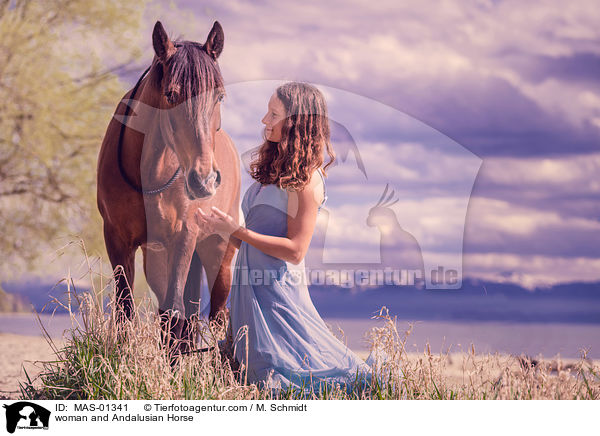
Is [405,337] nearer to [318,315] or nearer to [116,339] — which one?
[318,315]

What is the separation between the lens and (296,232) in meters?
3.42

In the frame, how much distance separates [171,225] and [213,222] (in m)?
1.20

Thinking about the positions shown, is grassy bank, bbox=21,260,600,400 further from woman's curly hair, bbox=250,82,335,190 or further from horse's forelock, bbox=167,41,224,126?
horse's forelock, bbox=167,41,224,126

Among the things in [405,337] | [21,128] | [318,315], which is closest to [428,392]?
[405,337]

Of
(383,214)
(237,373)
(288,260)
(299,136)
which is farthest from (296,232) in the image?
(383,214)

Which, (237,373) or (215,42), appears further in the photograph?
(215,42)

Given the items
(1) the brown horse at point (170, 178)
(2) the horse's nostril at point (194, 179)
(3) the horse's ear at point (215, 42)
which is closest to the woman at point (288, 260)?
(2) the horse's nostril at point (194, 179)

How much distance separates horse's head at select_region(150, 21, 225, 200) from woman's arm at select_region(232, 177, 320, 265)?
54cm

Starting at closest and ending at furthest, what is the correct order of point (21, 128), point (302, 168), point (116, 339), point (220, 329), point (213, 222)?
point (213, 222)
point (302, 168)
point (116, 339)
point (220, 329)
point (21, 128)

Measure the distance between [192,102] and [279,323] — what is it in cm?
148

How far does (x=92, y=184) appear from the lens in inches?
344

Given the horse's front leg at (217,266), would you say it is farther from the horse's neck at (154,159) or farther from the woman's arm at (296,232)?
the woman's arm at (296,232)

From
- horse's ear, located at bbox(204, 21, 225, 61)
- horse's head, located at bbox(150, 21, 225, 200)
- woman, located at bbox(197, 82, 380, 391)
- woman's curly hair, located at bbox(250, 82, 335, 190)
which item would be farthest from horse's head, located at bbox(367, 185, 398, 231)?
horse's ear, located at bbox(204, 21, 225, 61)

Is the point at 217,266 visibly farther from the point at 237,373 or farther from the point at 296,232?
the point at 296,232
